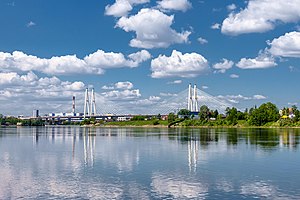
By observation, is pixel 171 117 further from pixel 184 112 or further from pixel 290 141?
pixel 290 141

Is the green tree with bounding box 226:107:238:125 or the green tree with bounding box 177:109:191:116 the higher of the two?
the green tree with bounding box 177:109:191:116

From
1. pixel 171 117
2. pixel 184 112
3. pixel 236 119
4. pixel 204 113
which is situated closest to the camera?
pixel 236 119

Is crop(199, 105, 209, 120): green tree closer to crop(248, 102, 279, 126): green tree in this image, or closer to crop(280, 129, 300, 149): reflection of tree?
crop(248, 102, 279, 126): green tree

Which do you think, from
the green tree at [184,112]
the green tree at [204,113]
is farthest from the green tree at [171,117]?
the green tree at [204,113]

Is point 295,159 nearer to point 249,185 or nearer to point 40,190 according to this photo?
point 249,185

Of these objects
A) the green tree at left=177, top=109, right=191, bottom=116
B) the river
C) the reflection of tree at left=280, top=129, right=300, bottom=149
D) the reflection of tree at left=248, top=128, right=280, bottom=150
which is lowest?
the river

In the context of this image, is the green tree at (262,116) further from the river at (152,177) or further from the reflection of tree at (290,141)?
the river at (152,177)

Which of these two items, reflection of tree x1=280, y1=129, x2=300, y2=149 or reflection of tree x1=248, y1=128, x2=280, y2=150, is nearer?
reflection of tree x1=248, y1=128, x2=280, y2=150

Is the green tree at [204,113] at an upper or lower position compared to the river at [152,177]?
upper

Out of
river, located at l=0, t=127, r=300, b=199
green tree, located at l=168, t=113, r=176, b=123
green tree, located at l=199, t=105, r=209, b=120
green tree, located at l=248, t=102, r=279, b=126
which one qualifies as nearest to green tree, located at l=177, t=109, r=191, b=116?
green tree, located at l=168, t=113, r=176, b=123

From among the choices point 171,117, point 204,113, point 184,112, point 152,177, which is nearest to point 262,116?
point 204,113

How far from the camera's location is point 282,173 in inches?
1056

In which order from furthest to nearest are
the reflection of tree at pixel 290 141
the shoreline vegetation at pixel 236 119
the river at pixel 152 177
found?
the shoreline vegetation at pixel 236 119 < the reflection of tree at pixel 290 141 < the river at pixel 152 177

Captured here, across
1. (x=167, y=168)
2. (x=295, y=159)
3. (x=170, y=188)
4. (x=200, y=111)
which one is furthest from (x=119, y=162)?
(x=200, y=111)
